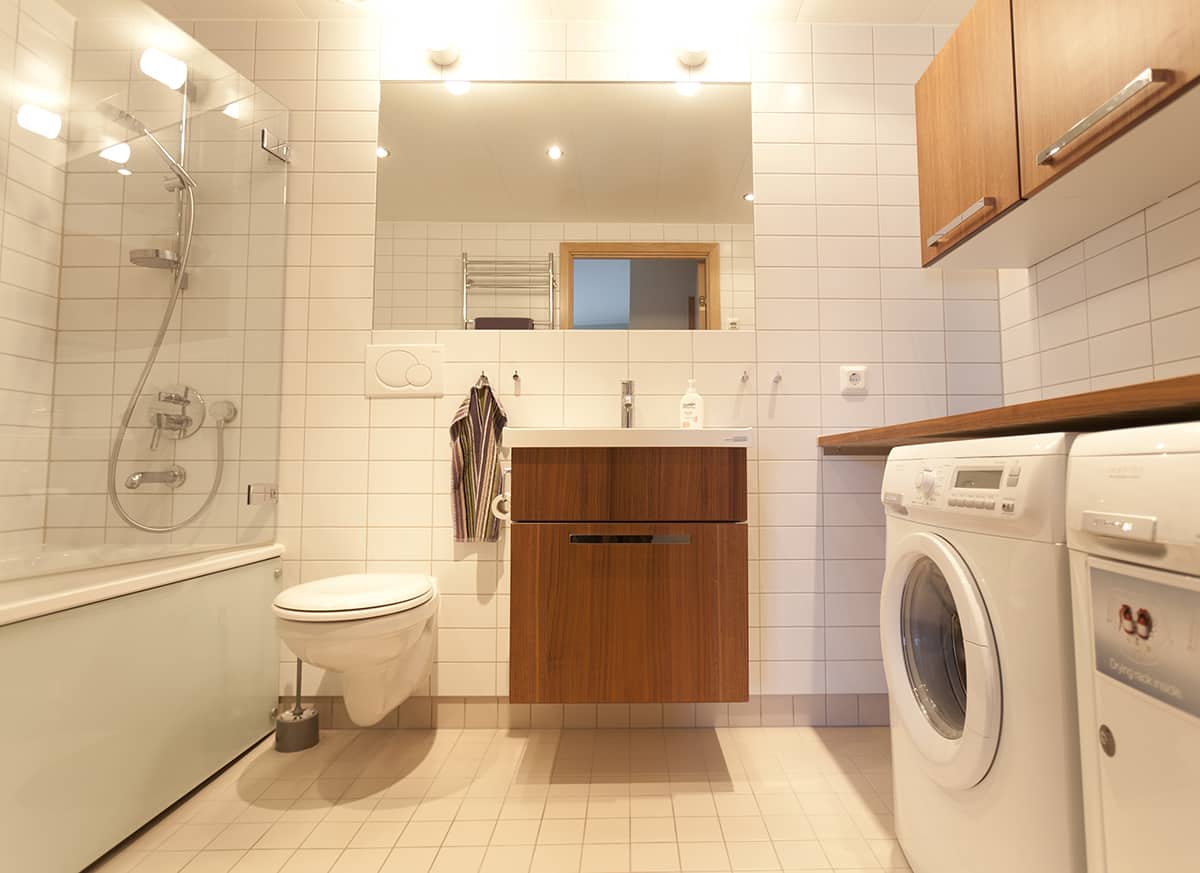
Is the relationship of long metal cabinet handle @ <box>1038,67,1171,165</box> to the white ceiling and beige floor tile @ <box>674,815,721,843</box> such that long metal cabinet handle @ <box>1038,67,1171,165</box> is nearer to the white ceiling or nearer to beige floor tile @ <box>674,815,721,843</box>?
the white ceiling

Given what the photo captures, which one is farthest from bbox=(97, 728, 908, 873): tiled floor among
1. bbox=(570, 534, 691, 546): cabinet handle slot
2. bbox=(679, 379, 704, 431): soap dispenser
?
bbox=(679, 379, 704, 431): soap dispenser

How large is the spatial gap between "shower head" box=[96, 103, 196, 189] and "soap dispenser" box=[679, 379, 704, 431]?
1.51 meters

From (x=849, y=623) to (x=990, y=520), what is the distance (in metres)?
1.13

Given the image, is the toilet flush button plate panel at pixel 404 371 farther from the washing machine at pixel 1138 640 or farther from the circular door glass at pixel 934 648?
the washing machine at pixel 1138 640

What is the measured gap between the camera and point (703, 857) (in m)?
1.20

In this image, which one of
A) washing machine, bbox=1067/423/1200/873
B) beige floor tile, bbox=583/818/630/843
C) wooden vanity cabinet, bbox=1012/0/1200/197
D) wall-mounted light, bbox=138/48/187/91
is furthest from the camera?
wall-mounted light, bbox=138/48/187/91

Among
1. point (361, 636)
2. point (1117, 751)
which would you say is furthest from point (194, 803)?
point (1117, 751)

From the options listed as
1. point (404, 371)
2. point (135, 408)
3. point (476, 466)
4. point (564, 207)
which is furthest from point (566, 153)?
point (135, 408)

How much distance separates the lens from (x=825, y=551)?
1.87 metres

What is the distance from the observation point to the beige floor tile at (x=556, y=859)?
1.17 meters

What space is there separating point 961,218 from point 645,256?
0.93m

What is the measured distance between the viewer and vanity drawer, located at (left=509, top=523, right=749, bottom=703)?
140cm

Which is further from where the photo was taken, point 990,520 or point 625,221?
point 625,221

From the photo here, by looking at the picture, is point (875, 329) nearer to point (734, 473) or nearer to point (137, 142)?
point (734, 473)
